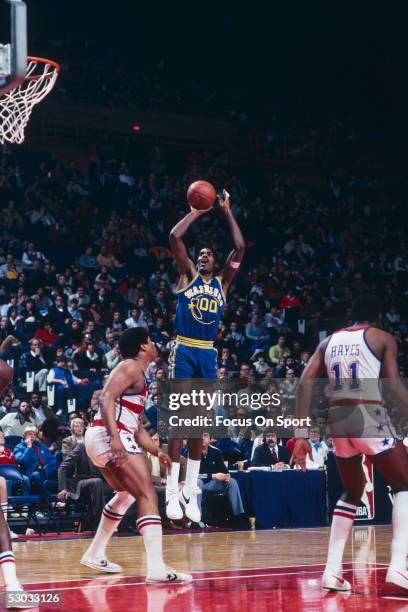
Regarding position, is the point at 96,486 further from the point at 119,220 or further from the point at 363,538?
the point at 119,220

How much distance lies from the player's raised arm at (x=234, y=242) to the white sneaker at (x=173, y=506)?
7.13 feet

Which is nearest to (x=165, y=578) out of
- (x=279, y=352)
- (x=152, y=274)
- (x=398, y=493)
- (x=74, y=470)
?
(x=398, y=493)

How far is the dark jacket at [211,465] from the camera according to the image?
50.9 ft

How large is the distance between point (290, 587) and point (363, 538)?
5.32m

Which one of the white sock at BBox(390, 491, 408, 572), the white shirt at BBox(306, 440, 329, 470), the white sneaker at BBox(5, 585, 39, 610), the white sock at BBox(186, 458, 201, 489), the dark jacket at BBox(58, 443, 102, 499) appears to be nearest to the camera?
the white sneaker at BBox(5, 585, 39, 610)

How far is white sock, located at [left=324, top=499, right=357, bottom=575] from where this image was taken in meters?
8.09

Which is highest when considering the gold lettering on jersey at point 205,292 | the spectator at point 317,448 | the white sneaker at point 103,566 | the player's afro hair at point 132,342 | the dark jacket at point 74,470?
the gold lettering on jersey at point 205,292

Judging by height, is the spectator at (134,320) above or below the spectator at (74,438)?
above

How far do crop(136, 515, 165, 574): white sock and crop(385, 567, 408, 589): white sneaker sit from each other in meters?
1.97

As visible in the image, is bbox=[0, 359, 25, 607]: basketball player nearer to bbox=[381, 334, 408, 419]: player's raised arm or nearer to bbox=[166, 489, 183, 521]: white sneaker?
bbox=[166, 489, 183, 521]: white sneaker

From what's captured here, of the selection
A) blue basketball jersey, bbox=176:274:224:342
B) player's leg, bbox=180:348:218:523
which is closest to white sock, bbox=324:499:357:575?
player's leg, bbox=180:348:218:523

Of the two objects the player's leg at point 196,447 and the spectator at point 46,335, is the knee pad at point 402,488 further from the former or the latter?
the spectator at point 46,335

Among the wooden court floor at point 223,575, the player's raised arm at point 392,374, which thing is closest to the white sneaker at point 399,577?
the wooden court floor at point 223,575

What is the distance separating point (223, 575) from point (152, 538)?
1332mm
